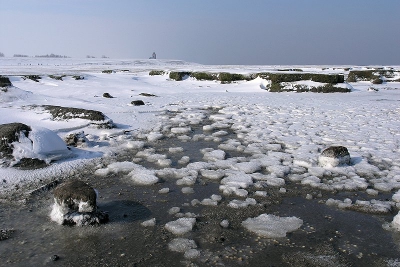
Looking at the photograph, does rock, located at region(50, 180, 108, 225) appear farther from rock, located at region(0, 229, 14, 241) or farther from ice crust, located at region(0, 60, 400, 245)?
ice crust, located at region(0, 60, 400, 245)

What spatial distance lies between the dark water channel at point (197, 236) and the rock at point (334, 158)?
1.01 m

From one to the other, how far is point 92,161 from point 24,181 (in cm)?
100

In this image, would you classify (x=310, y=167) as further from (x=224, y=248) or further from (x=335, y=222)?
(x=224, y=248)

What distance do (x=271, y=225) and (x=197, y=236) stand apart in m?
0.68

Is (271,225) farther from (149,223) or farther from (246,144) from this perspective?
(246,144)

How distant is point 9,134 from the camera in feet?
15.1

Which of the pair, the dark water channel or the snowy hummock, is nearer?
the dark water channel

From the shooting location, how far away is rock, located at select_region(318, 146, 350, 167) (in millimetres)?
4516

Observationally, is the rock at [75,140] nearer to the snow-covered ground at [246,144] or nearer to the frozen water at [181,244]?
the snow-covered ground at [246,144]

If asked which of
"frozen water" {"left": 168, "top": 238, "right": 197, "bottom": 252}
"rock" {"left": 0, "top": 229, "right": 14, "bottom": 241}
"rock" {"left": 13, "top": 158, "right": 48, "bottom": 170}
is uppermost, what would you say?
"rock" {"left": 13, "top": 158, "right": 48, "bottom": 170}

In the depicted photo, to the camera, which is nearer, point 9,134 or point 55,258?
point 55,258

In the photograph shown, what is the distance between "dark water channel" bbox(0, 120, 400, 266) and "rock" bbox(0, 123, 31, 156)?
127cm

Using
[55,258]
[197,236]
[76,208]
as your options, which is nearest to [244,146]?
[197,236]

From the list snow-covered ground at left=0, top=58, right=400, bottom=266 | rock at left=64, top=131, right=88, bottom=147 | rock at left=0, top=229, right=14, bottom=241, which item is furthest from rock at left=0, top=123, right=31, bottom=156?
rock at left=0, top=229, right=14, bottom=241
